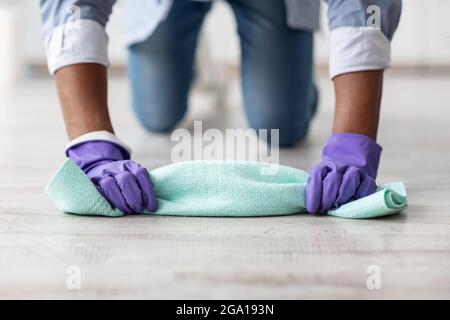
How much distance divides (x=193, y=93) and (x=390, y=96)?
0.58 m

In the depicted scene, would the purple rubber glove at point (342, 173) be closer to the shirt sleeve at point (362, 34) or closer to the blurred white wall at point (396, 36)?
the shirt sleeve at point (362, 34)

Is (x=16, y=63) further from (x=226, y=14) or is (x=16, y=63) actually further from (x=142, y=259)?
(x=142, y=259)

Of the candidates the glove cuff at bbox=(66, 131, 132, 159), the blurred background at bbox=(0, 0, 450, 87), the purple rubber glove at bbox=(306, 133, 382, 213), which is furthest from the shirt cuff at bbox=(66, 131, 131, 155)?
the blurred background at bbox=(0, 0, 450, 87)

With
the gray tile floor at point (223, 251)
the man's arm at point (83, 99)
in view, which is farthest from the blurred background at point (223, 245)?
the man's arm at point (83, 99)

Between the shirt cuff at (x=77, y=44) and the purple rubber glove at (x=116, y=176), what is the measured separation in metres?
0.11

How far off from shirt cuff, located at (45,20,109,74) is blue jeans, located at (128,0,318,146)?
485 mm

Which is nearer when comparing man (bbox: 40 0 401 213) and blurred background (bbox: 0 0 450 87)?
man (bbox: 40 0 401 213)

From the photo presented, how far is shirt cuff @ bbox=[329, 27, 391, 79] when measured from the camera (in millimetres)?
967

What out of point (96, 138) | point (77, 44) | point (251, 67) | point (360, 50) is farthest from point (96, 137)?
point (251, 67)

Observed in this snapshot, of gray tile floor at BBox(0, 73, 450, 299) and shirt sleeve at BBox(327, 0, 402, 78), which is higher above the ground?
shirt sleeve at BBox(327, 0, 402, 78)

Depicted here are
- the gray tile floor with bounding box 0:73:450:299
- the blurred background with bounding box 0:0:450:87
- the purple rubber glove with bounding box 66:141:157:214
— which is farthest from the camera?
the blurred background with bounding box 0:0:450:87

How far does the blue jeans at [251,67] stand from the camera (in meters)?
1.45

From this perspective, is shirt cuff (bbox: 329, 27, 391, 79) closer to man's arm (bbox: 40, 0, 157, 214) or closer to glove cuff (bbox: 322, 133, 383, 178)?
glove cuff (bbox: 322, 133, 383, 178)

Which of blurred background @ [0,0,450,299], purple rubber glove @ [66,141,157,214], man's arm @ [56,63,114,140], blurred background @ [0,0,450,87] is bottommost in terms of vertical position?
blurred background @ [0,0,450,87]
